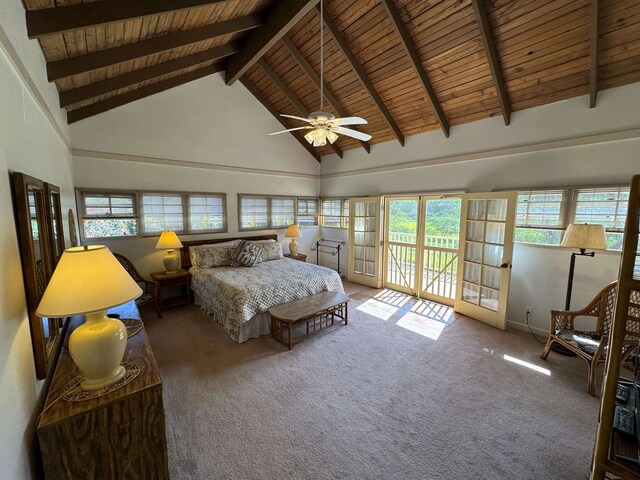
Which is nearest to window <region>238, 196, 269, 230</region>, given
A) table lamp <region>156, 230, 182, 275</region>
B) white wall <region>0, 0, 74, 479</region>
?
table lamp <region>156, 230, 182, 275</region>

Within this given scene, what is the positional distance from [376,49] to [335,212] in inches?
140

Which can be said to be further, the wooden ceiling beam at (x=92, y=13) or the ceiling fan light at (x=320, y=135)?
the ceiling fan light at (x=320, y=135)

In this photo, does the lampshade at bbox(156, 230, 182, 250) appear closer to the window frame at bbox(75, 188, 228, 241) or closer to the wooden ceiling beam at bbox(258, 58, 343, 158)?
the window frame at bbox(75, 188, 228, 241)

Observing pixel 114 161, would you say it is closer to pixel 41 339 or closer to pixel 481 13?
pixel 41 339

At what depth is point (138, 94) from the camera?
4250 mm

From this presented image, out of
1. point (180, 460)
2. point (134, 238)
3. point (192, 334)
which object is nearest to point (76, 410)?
point (180, 460)

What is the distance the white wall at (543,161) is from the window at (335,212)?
5.89 ft

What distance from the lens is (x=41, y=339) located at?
4.56 ft

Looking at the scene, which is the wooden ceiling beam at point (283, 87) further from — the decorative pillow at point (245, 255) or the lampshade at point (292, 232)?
the decorative pillow at point (245, 255)

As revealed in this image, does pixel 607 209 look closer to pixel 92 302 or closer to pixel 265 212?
pixel 92 302

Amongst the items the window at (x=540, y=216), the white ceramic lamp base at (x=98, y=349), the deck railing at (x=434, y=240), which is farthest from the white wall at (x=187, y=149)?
the window at (x=540, y=216)

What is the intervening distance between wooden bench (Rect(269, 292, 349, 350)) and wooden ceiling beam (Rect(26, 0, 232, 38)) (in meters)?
2.98

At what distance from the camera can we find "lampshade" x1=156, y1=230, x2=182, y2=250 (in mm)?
4246

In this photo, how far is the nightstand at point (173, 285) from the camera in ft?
14.0
